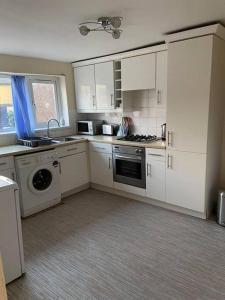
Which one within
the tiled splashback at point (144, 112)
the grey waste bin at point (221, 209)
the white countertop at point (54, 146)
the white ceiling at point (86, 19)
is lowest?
the grey waste bin at point (221, 209)

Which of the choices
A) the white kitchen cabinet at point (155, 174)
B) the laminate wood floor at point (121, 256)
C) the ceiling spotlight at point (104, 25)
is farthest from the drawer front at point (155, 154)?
the ceiling spotlight at point (104, 25)

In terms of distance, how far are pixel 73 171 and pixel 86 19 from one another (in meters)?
2.32

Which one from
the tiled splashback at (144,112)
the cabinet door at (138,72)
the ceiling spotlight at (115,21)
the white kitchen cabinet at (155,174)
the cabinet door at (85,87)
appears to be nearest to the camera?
the ceiling spotlight at (115,21)

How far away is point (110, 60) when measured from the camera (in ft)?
11.9

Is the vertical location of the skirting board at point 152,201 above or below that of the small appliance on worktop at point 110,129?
below

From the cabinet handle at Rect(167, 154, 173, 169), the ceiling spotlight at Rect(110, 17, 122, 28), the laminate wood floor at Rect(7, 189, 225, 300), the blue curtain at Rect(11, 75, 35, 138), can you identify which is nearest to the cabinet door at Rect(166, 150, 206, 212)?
the cabinet handle at Rect(167, 154, 173, 169)

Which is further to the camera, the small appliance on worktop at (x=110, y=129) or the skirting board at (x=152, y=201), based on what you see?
the small appliance on worktop at (x=110, y=129)

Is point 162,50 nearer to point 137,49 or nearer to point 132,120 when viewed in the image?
point 137,49

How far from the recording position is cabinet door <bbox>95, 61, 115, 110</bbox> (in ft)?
12.1

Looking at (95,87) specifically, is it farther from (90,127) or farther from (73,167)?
(73,167)

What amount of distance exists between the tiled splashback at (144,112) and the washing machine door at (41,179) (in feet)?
5.21

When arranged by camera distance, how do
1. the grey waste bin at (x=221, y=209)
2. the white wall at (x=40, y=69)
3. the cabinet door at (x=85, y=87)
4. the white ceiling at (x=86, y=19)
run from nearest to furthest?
the white ceiling at (x=86, y=19)
the grey waste bin at (x=221, y=209)
the white wall at (x=40, y=69)
the cabinet door at (x=85, y=87)

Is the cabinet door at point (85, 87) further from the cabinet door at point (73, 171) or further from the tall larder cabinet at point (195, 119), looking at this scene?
the tall larder cabinet at point (195, 119)

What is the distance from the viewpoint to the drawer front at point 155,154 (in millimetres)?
3031
